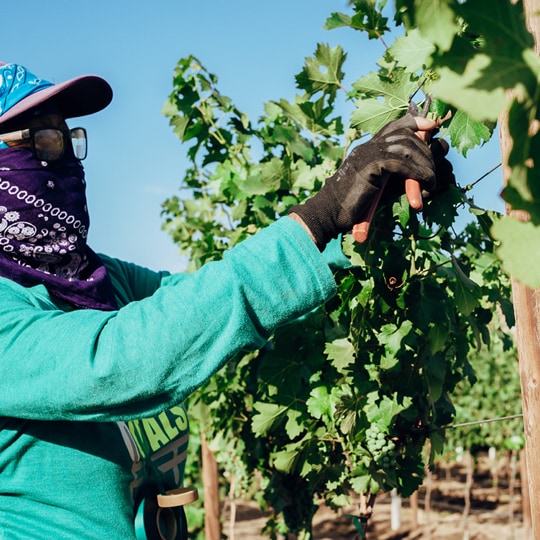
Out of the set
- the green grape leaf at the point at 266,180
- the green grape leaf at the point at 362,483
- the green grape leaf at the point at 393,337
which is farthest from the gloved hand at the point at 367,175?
the green grape leaf at the point at 266,180

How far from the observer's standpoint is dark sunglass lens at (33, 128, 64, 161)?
2018 millimetres

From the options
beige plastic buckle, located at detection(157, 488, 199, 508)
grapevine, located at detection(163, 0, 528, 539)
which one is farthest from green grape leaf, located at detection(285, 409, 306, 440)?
beige plastic buckle, located at detection(157, 488, 199, 508)

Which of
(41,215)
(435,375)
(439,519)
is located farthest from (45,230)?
(439,519)

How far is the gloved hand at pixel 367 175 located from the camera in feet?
5.04

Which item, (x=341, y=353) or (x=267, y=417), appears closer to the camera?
(x=341, y=353)

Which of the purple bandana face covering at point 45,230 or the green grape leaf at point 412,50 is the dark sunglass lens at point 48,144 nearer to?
the purple bandana face covering at point 45,230

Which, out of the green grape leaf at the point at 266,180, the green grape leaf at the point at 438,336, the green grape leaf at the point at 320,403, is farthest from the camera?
the green grape leaf at the point at 266,180

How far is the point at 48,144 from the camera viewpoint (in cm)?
204

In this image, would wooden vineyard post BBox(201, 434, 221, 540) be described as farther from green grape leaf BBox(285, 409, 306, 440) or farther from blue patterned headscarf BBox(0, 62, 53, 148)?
blue patterned headscarf BBox(0, 62, 53, 148)

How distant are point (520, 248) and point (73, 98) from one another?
1.75 meters

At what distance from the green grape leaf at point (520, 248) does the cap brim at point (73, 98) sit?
1.56 metres

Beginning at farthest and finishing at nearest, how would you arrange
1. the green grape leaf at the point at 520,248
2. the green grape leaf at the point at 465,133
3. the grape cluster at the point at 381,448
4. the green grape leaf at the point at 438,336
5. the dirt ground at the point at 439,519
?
1. the dirt ground at the point at 439,519
2. the grape cluster at the point at 381,448
3. the green grape leaf at the point at 438,336
4. the green grape leaf at the point at 465,133
5. the green grape leaf at the point at 520,248

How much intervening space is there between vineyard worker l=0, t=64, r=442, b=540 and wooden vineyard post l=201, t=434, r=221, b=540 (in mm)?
3932

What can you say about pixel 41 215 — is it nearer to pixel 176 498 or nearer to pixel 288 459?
pixel 176 498
